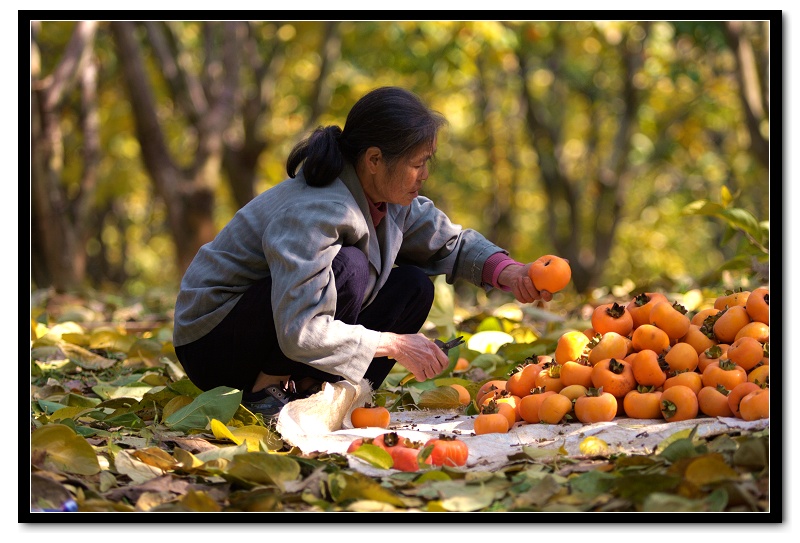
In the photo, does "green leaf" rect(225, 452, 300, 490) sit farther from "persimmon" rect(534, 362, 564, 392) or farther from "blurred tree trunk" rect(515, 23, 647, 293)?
"blurred tree trunk" rect(515, 23, 647, 293)

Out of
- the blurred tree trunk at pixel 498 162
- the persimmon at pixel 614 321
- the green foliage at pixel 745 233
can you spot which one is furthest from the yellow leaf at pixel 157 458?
the blurred tree trunk at pixel 498 162

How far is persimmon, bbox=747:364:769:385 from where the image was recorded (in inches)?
108

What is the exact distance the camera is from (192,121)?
975 cm

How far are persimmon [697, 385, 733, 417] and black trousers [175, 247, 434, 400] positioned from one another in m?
0.97

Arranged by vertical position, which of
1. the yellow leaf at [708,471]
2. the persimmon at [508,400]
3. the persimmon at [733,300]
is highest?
the persimmon at [733,300]

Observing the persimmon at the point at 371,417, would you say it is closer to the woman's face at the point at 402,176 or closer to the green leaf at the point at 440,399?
the green leaf at the point at 440,399

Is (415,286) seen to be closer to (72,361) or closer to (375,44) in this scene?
(72,361)

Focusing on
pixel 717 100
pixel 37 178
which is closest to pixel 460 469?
pixel 37 178

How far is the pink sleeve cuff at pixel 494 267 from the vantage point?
333cm

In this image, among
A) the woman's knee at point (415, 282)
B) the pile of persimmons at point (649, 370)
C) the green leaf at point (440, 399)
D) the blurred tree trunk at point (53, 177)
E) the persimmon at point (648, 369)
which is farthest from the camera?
the blurred tree trunk at point (53, 177)

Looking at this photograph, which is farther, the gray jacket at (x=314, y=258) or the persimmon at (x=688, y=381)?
the persimmon at (x=688, y=381)

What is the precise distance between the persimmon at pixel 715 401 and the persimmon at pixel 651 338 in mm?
227

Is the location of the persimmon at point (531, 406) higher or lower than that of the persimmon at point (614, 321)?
lower

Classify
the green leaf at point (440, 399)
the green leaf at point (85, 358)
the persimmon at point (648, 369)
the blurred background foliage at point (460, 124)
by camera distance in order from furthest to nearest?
the blurred background foliage at point (460, 124), the green leaf at point (85, 358), the green leaf at point (440, 399), the persimmon at point (648, 369)
